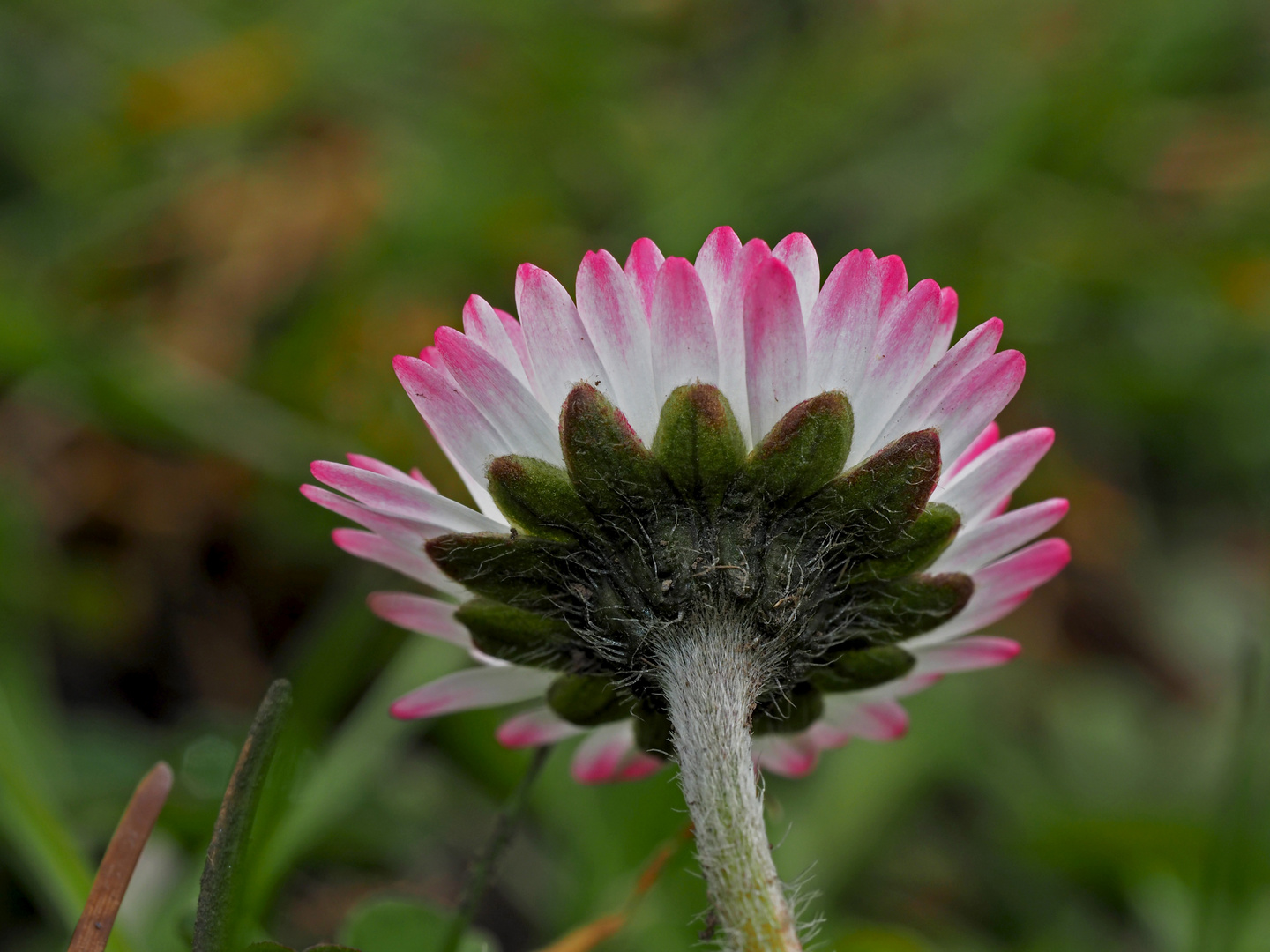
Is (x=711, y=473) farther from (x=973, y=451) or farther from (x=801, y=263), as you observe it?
(x=973, y=451)

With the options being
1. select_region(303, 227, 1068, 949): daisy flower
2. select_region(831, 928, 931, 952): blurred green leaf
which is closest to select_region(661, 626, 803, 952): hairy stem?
select_region(303, 227, 1068, 949): daisy flower

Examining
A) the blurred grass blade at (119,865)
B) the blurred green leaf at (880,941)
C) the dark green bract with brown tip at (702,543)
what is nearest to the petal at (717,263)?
the dark green bract with brown tip at (702,543)

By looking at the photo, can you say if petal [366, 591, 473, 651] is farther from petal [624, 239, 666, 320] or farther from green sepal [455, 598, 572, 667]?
petal [624, 239, 666, 320]

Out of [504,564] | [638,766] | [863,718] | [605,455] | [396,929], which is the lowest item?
[396,929]

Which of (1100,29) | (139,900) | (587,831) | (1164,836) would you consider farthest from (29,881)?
(1100,29)

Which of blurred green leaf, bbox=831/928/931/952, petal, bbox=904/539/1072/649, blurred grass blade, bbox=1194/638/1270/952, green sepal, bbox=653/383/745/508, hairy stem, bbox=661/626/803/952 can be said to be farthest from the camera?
blurred green leaf, bbox=831/928/931/952

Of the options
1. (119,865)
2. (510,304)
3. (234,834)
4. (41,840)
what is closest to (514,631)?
(234,834)

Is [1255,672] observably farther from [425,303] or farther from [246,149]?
[246,149]
